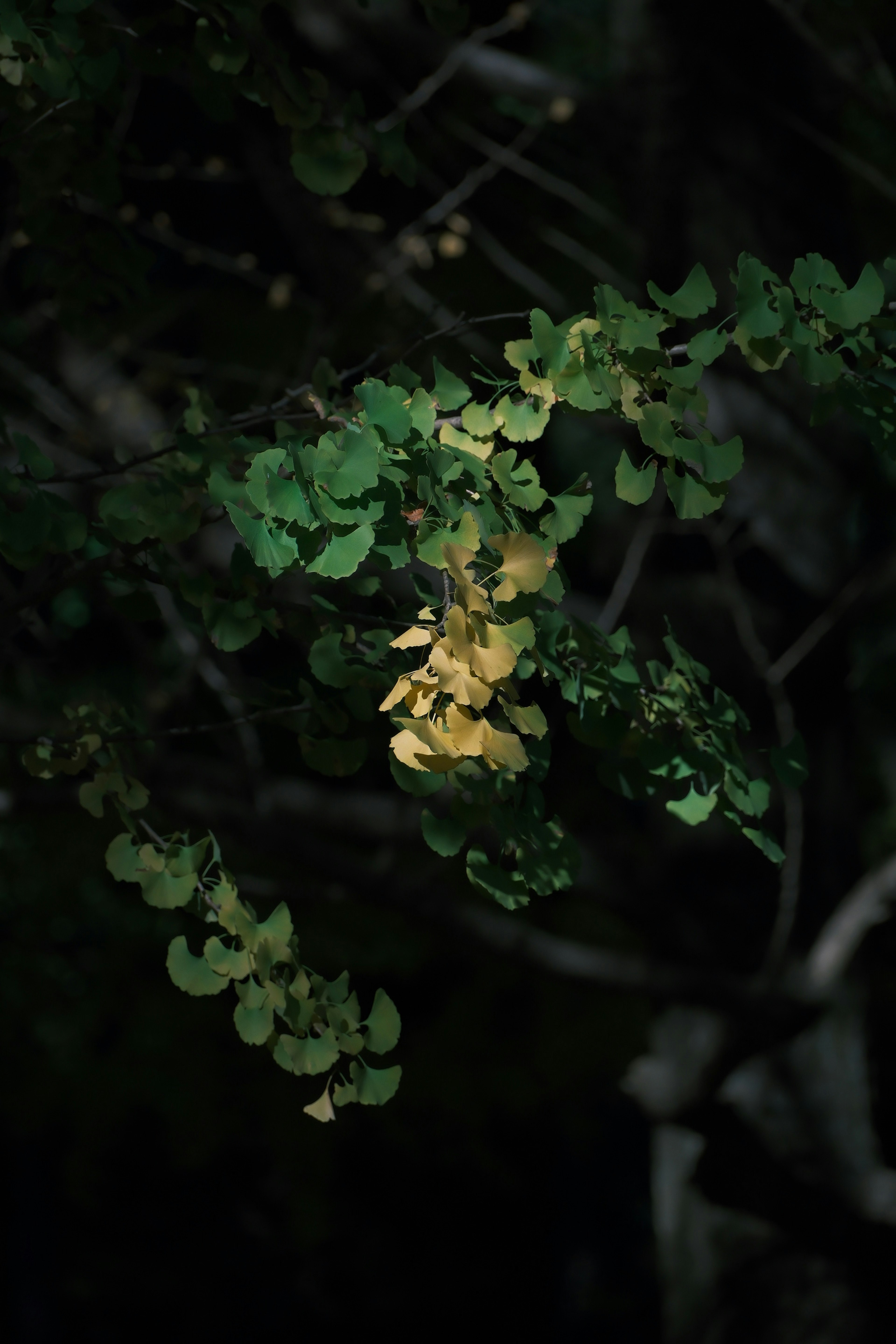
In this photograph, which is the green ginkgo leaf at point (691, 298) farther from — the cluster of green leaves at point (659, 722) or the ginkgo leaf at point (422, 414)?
the cluster of green leaves at point (659, 722)

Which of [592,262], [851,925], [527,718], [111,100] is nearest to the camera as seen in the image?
[527,718]

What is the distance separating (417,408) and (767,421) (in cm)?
247

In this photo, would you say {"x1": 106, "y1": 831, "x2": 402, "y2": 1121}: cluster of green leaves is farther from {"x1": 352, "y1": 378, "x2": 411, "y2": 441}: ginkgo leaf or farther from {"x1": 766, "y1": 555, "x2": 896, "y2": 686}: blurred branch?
{"x1": 766, "y1": 555, "x2": 896, "y2": 686}: blurred branch

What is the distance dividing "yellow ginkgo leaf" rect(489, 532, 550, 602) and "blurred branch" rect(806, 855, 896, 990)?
89.3 inches

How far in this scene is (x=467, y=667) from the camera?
88cm

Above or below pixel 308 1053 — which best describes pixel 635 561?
below

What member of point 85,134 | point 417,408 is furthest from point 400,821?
point 417,408

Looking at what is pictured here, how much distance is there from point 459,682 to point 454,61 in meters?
2.67

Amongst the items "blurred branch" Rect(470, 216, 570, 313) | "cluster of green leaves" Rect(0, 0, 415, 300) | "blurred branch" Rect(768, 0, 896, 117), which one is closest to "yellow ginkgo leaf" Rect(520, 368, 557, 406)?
"cluster of green leaves" Rect(0, 0, 415, 300)

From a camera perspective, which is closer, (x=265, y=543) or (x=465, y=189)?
(x=265, y=543)

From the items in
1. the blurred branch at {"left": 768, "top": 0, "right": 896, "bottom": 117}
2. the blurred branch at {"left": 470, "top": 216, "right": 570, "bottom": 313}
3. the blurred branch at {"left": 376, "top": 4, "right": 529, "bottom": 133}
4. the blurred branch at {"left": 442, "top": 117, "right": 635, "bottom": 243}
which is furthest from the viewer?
the blurred branch at {"left": 470, "top": 216, "right": 570, "bottom": 313}

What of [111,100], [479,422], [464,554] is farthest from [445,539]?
[111,100]

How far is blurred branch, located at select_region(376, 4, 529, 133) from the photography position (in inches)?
112

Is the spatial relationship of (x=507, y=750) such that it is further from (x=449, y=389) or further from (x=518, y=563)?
(x=449, y=389)
